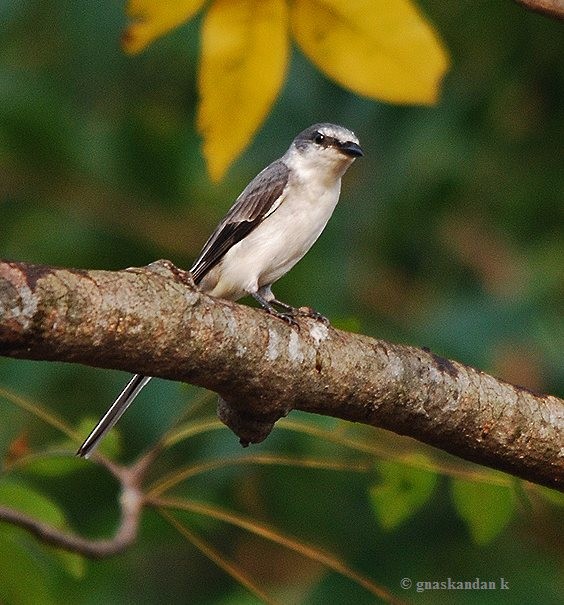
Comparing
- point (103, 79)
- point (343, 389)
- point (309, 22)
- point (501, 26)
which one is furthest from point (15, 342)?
point (103, 79)

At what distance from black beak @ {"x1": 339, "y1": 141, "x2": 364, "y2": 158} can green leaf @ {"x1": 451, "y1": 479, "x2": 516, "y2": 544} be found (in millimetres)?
1533

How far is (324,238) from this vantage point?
5.33m

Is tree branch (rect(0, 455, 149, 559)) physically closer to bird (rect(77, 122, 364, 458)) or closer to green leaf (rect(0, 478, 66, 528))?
green leaf (rect(0, 478, 66, 528))

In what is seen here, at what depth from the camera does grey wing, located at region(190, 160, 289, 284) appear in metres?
3.91

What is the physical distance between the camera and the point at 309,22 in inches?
55.5

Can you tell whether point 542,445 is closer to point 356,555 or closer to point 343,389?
point 343,389

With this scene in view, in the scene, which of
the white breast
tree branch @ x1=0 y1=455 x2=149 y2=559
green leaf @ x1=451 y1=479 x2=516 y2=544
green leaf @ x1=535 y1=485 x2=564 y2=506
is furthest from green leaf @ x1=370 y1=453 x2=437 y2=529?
the white breast

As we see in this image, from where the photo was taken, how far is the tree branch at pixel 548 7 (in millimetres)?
1645

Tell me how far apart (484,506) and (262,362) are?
0.72m

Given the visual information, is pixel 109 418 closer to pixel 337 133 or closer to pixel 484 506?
pixel 484 506

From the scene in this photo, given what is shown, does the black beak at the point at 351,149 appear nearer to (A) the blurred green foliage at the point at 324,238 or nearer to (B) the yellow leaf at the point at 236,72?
(A) the blurred green foliage at the point at 324,238

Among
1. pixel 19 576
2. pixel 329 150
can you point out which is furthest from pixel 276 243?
pixel 19 576

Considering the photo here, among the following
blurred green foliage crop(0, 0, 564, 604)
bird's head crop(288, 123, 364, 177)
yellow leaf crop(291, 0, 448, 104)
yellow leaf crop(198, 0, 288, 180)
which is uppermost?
yellow leaf crop(291, 0, 448, 104)

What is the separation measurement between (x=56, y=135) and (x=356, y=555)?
7.20 ft
